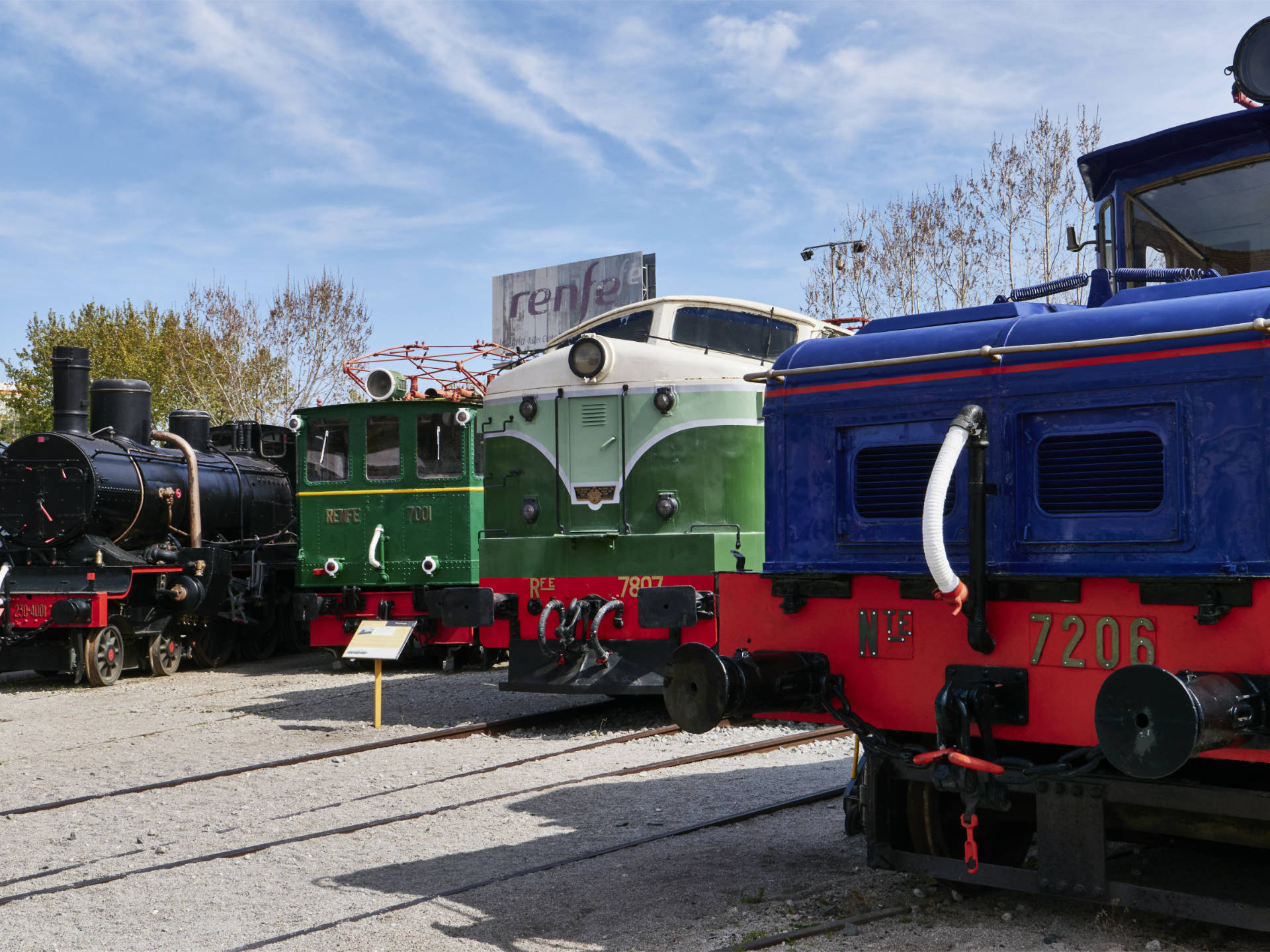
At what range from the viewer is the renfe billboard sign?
36781 millimetres

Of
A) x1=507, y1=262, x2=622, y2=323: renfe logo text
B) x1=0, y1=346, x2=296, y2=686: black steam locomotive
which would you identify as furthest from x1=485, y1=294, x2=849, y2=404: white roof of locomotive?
x1=507, y1=262, x2=622, y2=323: renfe logo text

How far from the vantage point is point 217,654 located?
51.5 ft

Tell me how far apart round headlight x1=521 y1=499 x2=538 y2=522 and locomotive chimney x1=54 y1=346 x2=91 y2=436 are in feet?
24.7

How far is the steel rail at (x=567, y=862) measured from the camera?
14.9 feet

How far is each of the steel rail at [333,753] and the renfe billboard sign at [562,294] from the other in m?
26.5

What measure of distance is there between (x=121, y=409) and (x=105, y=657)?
3.38 metres

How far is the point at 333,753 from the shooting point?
8523 mm

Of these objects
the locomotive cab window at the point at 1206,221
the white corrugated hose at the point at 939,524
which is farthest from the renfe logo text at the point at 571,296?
the white corrugated hose at the point at 939,524

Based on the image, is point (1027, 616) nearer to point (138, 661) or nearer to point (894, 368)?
point (894, 368)

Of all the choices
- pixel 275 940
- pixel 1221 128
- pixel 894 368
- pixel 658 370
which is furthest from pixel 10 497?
pixel 1221 128

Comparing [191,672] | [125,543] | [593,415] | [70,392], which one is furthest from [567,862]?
[70,392]

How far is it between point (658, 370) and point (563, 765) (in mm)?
2941

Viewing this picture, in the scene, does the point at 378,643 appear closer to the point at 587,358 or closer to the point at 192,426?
the point at 587,358

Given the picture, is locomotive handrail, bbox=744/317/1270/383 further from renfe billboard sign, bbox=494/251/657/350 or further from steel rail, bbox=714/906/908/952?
renfe billboard sign, bbox=494/251/657/350
